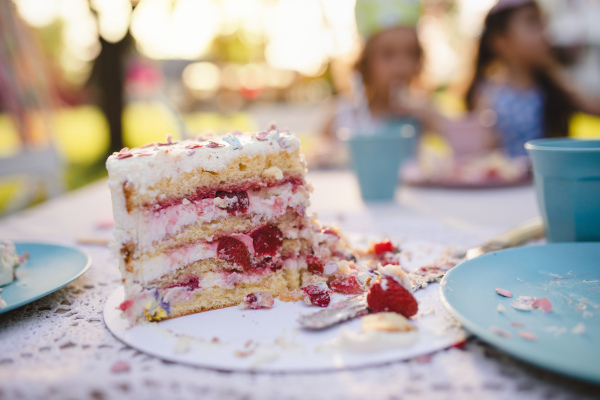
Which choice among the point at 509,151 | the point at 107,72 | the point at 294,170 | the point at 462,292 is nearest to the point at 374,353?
the point at 462,292

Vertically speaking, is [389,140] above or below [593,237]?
above

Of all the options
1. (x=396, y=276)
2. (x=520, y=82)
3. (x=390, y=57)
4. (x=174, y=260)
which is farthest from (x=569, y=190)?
(x=520, y=82)

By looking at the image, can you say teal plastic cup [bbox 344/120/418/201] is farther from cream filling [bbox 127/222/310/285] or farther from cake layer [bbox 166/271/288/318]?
cake layer [bbox 166/271/288/318]

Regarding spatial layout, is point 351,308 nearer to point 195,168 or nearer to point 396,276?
point 396,276

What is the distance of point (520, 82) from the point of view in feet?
15.6

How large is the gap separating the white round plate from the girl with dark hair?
381cm

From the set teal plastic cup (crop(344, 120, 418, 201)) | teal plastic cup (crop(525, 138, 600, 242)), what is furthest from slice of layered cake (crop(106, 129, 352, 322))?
teal plastic cup (crop(344, 120, 418, 201))

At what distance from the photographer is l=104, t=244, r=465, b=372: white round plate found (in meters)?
1.08

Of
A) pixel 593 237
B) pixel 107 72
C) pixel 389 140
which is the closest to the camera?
pixel 593 237

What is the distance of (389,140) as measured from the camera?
2.71 meters

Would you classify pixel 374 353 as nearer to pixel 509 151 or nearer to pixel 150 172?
pixel 150 172

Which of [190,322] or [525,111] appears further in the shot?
[525,111]

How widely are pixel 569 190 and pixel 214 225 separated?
1.33 metres

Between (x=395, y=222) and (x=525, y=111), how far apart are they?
3.16 meters
